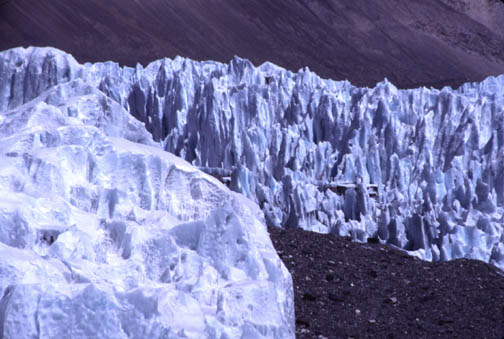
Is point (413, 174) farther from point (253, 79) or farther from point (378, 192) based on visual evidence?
point (253, 79)

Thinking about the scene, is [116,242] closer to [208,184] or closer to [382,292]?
[208,184]

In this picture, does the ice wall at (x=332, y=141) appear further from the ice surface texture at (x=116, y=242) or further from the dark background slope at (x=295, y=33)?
the dark background slope at (x=295, y=33)

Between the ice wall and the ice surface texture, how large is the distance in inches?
111

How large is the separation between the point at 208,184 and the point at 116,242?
2.35 ft

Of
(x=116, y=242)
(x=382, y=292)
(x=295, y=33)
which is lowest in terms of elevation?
(x=116, y=242)

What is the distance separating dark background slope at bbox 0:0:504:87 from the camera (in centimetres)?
1984

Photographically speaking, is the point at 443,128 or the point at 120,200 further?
the point at 443,128

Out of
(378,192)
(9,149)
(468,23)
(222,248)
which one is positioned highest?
(468,23)

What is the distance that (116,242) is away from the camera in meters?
3.52

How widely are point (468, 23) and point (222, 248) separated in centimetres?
2273

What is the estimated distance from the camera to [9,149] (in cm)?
407

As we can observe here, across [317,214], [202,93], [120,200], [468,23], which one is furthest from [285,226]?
[468,23]

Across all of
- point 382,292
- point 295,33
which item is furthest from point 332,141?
point 295,33

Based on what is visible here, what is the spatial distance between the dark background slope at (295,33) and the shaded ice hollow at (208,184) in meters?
6.31
